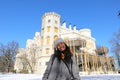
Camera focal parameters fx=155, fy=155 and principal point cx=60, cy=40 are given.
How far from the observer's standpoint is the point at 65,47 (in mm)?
3281

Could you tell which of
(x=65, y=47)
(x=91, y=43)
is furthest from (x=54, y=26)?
(x=65, y=47)

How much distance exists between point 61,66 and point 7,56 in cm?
3058

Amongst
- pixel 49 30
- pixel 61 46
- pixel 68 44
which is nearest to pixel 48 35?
pixel 49 30

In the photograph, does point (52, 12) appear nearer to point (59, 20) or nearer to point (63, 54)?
point (59, 20)

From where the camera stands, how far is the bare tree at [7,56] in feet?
102

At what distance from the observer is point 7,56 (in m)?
31.7

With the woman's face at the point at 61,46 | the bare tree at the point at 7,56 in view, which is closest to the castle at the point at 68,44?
the bare tree at the point at 7,56

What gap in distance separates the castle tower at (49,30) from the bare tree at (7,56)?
8623 millimetres

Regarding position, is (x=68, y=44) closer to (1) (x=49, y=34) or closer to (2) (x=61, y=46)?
(1) (x=49, y=34)

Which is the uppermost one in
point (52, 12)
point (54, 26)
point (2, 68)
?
point (52, 12)

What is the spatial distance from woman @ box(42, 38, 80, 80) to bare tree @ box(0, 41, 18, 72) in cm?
2968

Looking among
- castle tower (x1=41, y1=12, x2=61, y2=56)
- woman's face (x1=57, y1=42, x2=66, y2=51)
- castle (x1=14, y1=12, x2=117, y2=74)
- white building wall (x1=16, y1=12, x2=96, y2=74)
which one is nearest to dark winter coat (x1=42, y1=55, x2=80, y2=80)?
woman's face (x1=57, y1=42, x2=66, y2=51)

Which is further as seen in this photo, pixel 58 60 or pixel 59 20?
pixel 59 20

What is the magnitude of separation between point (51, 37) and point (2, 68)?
566 inches
